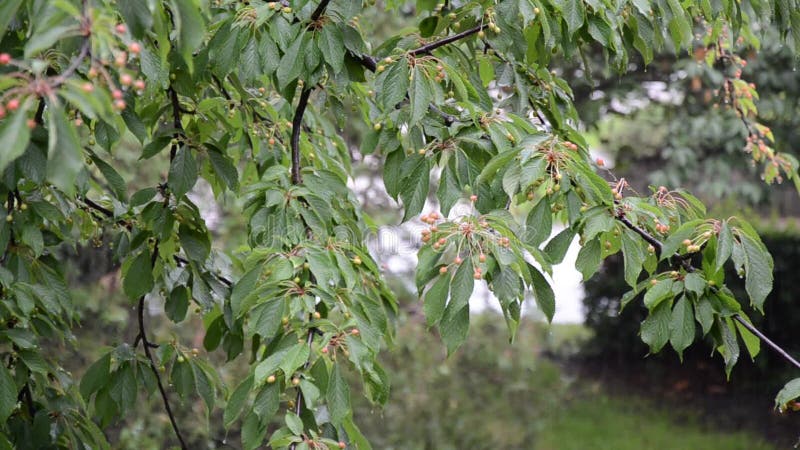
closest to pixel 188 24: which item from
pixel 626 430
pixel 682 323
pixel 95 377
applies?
pixel 682 323

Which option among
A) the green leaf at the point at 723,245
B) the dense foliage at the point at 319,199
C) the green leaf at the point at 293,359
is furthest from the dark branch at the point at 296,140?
the green leaf at the point at 723,245

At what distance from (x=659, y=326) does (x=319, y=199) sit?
92cm

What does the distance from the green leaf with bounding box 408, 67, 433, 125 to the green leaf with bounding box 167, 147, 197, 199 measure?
30.4 inches

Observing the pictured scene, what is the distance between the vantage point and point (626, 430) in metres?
7.59

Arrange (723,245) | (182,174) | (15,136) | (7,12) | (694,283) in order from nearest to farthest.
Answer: (15,136) < (7,12) < (723,245) < (694,283) < (182,174)

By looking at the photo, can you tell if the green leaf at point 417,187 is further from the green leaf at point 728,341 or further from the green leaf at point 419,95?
the green leaf at point 728,341

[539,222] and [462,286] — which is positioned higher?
[539,222]

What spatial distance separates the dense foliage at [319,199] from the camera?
1.85 metres

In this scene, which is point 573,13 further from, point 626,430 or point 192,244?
point 626,430

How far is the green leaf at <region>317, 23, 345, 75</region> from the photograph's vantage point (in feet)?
7.30

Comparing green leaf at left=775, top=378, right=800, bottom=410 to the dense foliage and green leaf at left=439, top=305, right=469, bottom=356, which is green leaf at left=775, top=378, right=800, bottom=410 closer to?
the dense foliage

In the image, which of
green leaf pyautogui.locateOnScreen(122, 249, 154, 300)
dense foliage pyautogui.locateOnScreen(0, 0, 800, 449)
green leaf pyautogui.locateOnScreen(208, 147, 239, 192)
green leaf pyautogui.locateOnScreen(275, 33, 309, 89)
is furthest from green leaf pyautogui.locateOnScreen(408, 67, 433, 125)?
green leaf pyautogui.locateOnScreen(122, 249, 154, 300)

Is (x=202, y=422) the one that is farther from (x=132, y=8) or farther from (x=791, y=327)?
(x=791, y=327)

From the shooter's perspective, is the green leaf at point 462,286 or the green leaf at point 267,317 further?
the green leaf at point 267,317
